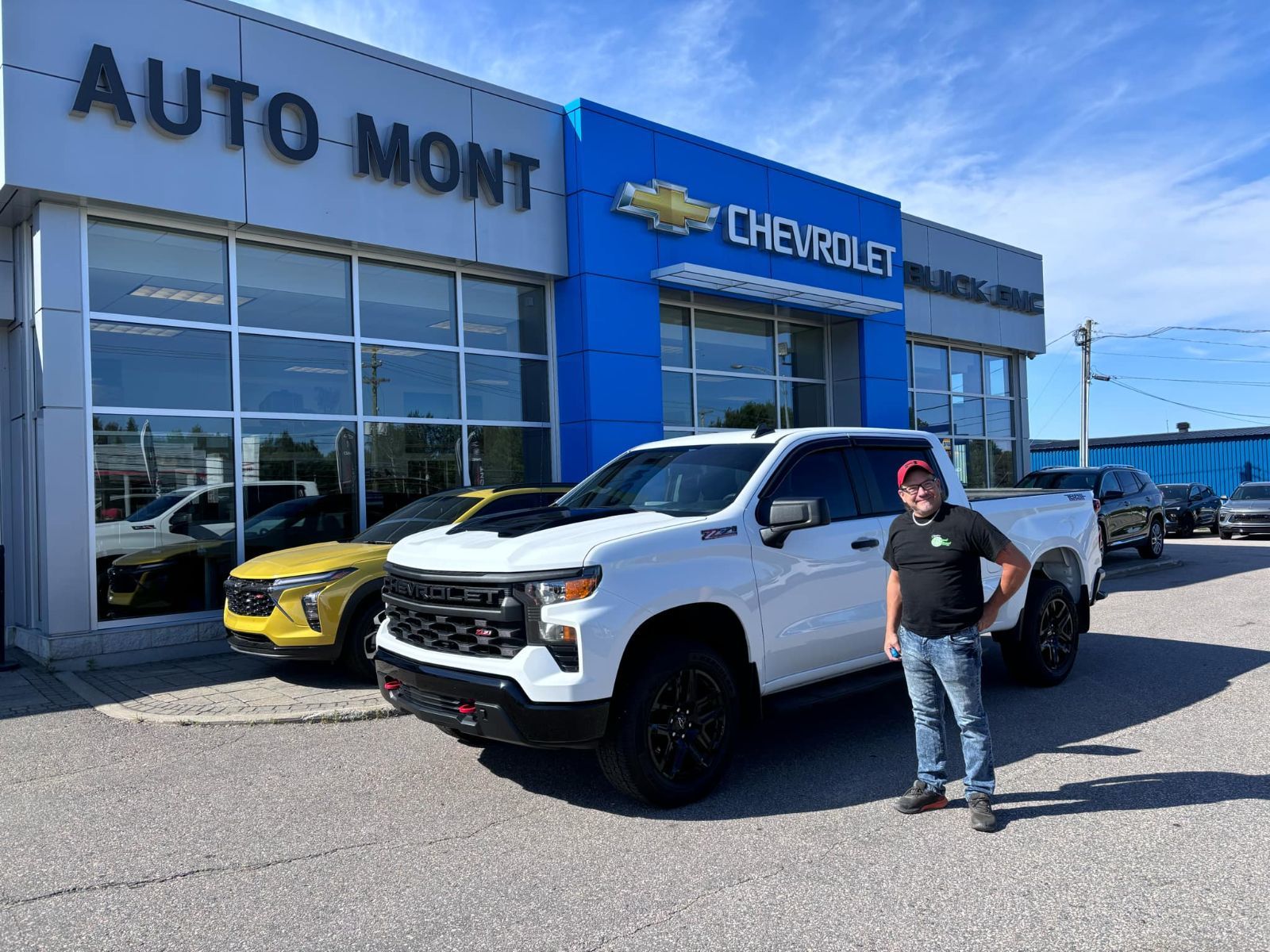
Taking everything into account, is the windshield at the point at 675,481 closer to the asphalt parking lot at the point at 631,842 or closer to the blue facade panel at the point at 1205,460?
the asphalt parking lot at the point at 631,842

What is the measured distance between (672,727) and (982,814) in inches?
60.1

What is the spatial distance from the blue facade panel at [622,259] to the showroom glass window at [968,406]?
6618 millimetres

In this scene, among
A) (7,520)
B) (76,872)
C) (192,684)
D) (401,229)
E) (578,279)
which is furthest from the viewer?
(578,279)

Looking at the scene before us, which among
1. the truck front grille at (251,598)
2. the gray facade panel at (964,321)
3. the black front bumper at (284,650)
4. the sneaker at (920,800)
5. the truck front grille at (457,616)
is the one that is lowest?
the sneaker at (920,800)

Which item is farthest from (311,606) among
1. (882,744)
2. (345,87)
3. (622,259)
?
(622,259)

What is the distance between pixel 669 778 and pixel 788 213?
12.9 meters

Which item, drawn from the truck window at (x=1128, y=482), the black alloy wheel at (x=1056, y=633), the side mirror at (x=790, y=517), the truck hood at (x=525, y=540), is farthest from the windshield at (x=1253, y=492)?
the truck hood at (x=525, y=540)

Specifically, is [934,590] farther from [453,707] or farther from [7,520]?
[7,520]

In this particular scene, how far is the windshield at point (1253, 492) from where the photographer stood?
2477 cm

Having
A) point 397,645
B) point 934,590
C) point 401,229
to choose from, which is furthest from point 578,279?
point 934,590

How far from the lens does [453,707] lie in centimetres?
477

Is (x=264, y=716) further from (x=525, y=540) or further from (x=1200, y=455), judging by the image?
(x=1200, y=455)

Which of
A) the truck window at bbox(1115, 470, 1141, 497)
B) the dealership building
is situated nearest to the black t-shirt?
the dealership building

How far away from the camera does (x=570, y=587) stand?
455 cm
